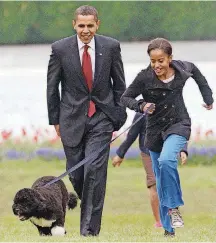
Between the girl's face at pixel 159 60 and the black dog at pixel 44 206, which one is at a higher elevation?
the girl's face at pixel 159 60

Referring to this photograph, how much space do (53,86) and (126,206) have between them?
121 inches

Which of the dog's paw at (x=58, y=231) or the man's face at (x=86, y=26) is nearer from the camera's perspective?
the man's face at (x=86, y=26)

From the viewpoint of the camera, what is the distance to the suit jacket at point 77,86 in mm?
11203

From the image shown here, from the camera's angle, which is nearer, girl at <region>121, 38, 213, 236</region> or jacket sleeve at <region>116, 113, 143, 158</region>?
girl at <region>121, 38, 213, 236</region>

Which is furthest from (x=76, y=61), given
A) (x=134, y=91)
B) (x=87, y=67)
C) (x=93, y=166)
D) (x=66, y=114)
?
(x=93, y=166)

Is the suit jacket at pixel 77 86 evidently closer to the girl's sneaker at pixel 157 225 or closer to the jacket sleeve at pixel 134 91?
the jacket sleeve at pixel 134 91

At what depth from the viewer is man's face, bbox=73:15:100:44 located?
11047mm

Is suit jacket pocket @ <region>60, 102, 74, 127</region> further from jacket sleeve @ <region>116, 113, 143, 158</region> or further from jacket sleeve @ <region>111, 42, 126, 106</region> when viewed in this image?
jacket sleeve @ <region>116, 113, 143, 158</region>

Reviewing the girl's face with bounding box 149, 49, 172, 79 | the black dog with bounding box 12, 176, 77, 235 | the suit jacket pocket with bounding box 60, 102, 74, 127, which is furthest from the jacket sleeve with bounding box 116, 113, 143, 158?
the girl's face with bounding box 149, 49, 172, 79


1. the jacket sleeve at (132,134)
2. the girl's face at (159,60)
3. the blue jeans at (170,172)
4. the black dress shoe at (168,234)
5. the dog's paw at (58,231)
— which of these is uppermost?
the girl's face at (159,60)

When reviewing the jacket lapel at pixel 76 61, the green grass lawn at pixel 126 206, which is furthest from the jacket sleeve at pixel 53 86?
the green grass lawn at pixel 126 206

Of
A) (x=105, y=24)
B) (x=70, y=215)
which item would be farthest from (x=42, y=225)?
(x=105, y=24)

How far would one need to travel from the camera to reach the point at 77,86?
36.9ft

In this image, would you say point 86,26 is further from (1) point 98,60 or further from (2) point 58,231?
(2) point 58,231
